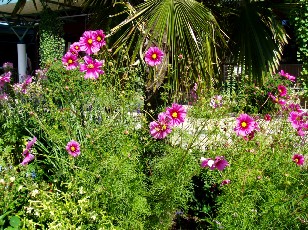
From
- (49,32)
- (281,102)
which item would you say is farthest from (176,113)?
(49,32)

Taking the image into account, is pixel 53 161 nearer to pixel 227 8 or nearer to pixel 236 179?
pixel 236 179

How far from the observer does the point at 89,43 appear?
8.06 ft

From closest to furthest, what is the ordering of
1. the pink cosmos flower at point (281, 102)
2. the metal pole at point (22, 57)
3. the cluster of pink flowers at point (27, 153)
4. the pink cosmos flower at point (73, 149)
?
the pink cosmos flower at point (73, 149) → the cluster of pink flowers at point (27, 153) → the pink cosmos flower at point (281, 102) → the metal pole at point (22, 57)

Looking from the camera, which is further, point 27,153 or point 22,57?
point 22,57

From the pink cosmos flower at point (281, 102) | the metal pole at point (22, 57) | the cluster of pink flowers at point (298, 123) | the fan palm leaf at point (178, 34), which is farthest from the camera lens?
the metal pole at point (22, 57)

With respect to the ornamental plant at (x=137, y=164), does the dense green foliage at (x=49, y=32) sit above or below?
above

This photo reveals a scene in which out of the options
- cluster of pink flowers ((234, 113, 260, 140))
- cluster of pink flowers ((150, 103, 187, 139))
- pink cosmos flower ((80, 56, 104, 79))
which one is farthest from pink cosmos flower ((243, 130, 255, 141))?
pink cosmos flower ((80, 56, 104, 79))

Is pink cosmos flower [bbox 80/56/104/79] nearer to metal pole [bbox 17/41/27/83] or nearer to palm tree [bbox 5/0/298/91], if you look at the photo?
palm tree [bbox 5/0/298/91]

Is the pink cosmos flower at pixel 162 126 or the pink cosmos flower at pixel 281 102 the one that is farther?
the pink cosmos flower at pixel 281 102

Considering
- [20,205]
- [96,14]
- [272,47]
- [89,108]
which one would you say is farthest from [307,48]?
[20,205]

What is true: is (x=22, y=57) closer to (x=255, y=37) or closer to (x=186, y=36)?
(x=255, y=37)

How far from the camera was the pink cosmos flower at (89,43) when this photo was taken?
2439 millimetres

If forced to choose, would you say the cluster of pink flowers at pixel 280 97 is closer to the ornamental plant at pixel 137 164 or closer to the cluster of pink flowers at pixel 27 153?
the ornamental plant at pixel 137 164

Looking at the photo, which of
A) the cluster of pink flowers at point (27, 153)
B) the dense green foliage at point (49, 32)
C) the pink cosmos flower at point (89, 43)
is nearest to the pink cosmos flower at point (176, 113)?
the pink cosmos flower at point (89, 43)
